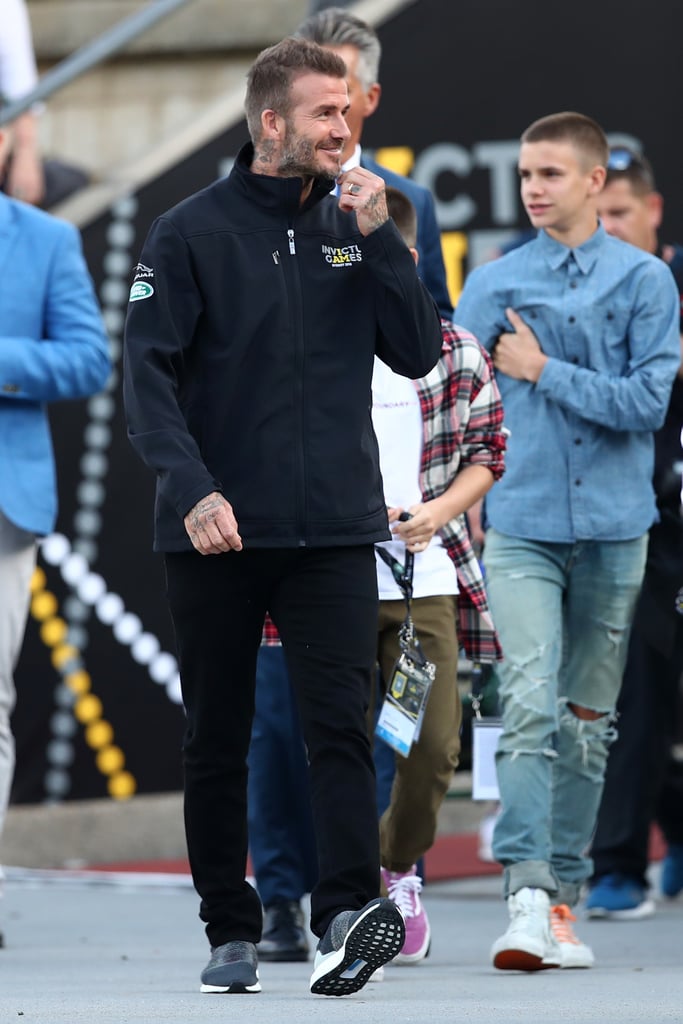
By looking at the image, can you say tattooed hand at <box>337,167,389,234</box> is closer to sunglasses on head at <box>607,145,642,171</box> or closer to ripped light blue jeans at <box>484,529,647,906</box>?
ripped light blue jeans at <box>484,529,647,906</box>

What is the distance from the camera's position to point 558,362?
5551 mm

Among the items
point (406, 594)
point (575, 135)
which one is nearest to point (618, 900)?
point (406, 594)

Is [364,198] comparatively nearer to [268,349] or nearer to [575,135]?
[268,349]

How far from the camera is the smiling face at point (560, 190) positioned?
5.75 meters

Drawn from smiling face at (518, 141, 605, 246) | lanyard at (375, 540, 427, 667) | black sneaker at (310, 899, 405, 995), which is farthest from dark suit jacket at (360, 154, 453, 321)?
black sneaker at (310, 899, 405, 995)

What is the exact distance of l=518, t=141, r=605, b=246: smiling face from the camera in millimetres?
5754

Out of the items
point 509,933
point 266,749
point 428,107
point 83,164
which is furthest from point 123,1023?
point 83,164

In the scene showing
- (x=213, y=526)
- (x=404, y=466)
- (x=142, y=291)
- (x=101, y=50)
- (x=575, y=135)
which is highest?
(x=101, y=50)

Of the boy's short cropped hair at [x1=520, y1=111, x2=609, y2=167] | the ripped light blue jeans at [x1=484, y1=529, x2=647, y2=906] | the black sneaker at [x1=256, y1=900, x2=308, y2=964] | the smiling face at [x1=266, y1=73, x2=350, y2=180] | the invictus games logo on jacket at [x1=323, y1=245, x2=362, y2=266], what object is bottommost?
the black sneaker at [x1=256, y1=900, x2=308, y2=964]

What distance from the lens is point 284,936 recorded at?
5.67m

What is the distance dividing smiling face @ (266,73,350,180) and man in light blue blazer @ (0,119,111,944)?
153 centimetres

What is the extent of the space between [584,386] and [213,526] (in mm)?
1473

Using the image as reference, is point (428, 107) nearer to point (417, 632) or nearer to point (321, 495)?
point (417, 632)

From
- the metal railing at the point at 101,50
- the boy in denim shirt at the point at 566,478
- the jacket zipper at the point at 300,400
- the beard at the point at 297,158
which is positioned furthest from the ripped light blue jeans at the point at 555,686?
the metal railing at the point at 101,50
